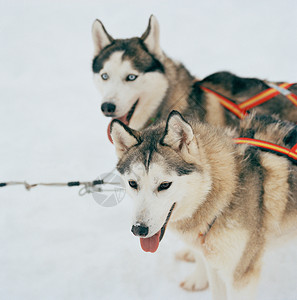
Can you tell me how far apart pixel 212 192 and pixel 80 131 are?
12.8 ft

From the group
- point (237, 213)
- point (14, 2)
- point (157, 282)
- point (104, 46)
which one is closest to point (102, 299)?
point (157, 282)

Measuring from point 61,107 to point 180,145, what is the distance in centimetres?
475

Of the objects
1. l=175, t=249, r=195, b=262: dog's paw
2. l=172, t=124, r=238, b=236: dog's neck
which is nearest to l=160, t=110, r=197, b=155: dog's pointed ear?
l=172, t=124, r=238, b=236: dog's neck

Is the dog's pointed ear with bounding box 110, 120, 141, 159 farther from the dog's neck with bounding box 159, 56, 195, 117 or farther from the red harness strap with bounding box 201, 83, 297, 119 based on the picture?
the red harness strap with bounding box 201, 83, 297, 119

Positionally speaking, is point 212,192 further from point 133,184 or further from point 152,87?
point 152,87

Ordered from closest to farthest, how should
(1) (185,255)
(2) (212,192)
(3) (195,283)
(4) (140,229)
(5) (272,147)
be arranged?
(4) (140,229)
(2) (212,192)
(5) (272,147)
(3) (195,283)
(1) (185,255)

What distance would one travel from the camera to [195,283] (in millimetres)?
3066

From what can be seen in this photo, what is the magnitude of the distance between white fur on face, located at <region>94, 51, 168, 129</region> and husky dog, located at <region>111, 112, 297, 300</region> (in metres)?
0.99

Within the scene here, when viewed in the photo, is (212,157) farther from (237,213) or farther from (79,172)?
(79,172)

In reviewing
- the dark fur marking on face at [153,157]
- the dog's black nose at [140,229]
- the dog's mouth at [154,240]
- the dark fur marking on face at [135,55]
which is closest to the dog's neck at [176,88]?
the dark fur marking on face at [135,55]

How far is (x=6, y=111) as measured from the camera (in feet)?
20.6

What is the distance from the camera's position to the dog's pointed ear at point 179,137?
197 cm

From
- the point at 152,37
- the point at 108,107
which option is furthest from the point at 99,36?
the point at 108,107

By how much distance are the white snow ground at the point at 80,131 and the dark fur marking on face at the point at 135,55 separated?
5.51 feet
